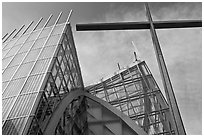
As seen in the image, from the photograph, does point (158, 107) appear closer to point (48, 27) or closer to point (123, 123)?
point (123, 123)

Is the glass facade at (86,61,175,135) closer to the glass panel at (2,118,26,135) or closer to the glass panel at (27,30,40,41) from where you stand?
the glass panel at (27,30,40,41)

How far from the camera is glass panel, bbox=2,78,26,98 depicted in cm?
1526

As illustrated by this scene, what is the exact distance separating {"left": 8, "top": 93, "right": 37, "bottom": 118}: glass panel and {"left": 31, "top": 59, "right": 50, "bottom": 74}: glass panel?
96.8 inches

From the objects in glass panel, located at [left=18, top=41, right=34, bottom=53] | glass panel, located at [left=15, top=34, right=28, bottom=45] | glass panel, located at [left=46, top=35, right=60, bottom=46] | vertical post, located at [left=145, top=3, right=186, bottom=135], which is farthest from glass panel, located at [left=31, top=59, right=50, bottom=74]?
vertical post, located at [left=145, top=3, right=186, bottom=135]

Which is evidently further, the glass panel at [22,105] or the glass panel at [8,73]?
the glass panel at [8,73]

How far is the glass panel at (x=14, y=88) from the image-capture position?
1526 cm

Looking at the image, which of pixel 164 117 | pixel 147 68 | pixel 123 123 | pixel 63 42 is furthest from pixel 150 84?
pixel 63 42

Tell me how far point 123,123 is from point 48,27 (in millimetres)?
10605

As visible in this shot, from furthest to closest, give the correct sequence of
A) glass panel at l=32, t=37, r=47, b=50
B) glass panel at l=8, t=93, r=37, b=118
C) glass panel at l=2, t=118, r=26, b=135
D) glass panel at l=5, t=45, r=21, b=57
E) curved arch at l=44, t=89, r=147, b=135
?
glass panel at l=5, t=45, r=21, b=57 → glass panel at l=32, t=37, r=47, b=50 → curved arch at l=44, t=89, r=147, b=135 → glass panel at l=8, t=93, r=37, b=118 → glass panel at l=2, t=118, r=26, b=135

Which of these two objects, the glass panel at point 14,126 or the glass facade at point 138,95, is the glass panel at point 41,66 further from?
the glass facade at point 138,95

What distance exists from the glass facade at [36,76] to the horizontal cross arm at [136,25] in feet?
27.5

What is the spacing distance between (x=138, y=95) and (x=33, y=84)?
1527 cm

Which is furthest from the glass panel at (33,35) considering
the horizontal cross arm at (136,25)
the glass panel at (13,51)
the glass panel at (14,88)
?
the horizontal cross arm at (136,25)

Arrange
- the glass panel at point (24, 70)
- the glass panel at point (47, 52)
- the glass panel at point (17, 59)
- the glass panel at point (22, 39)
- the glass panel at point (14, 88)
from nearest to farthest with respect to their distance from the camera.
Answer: the glass panel at point (14, 88), the glass panel at point (24, 70), the glass panel at point (47, 52), the glass panel at point (17, 59), the glass panel at point (22, 39)
